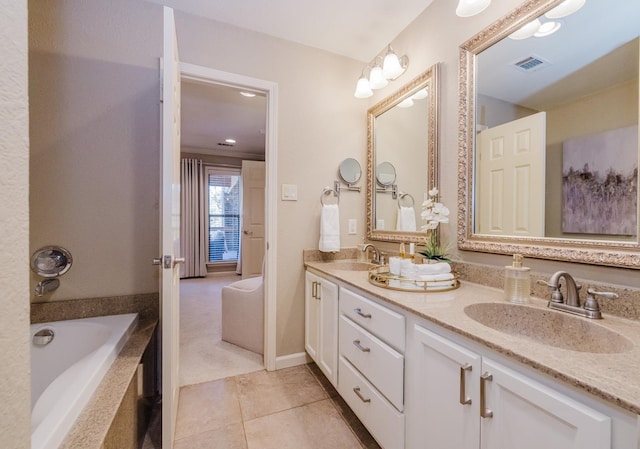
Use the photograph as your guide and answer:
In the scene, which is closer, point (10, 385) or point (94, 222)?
point (10, 385)

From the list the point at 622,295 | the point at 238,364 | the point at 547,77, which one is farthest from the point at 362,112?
the point at 238,364

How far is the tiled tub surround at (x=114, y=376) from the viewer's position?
2.69 feet

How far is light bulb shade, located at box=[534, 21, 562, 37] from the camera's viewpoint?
3.71 ft

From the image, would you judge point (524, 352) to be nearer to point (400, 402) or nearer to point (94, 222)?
point (400, 402)

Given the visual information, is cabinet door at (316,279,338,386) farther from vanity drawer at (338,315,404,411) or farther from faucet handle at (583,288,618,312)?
faucet handle at (583,288,618,312)

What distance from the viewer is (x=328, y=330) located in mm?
1727

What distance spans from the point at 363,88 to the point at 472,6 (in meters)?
0.87

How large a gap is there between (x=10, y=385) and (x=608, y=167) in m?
1.62

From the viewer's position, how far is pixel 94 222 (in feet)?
5.33

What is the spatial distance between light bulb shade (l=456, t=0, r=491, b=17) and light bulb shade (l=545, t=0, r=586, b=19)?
264 millimetres

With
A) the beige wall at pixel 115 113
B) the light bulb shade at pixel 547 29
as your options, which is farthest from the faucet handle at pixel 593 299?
the light bulb shade at pixel 547 29

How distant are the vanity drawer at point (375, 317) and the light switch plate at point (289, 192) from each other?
840 millimetres

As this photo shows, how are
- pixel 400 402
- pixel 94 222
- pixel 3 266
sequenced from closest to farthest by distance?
1. pixel 3 266
2. pixel 400 402
3. pixel 94 222

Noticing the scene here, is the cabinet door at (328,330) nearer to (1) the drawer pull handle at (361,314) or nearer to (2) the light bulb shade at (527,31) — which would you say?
(1) the drawer pull handle at (361,314)
